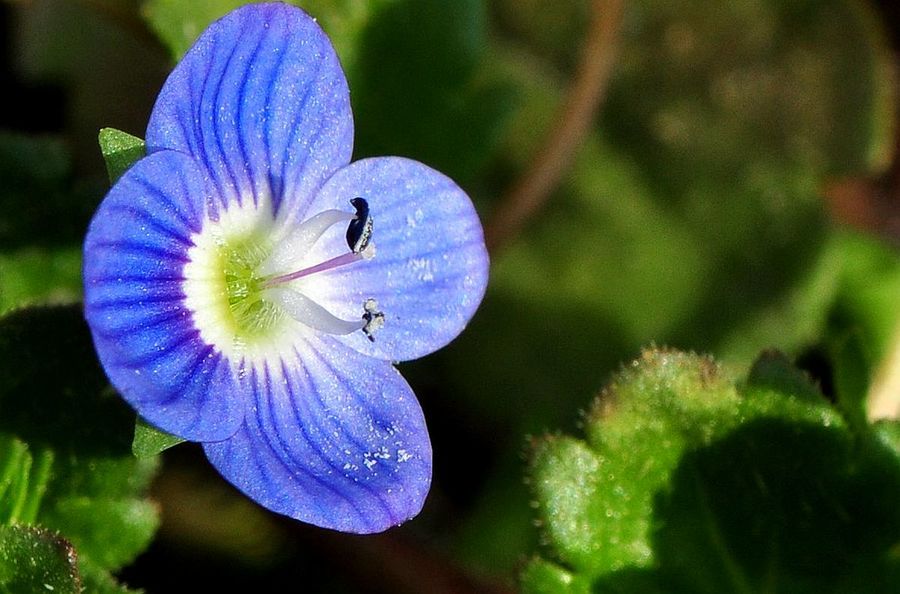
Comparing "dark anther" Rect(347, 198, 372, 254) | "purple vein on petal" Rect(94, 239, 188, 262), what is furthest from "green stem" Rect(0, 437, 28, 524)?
"dark anther" Rect(347, 198, 372, 254)

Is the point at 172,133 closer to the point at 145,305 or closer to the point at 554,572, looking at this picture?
the point at 145,305

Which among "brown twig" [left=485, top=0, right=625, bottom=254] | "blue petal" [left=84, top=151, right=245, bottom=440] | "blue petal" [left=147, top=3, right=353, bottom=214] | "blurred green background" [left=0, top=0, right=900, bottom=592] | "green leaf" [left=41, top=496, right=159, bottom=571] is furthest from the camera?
"brown twig" [left=485, top=0, right=625, bottom=254]

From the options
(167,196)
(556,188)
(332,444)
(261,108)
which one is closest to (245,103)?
(261,108)

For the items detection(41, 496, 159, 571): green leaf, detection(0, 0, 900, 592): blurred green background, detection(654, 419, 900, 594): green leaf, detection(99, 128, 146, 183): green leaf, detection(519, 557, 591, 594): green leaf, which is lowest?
detection(41, 496, 159, 571): green leaf

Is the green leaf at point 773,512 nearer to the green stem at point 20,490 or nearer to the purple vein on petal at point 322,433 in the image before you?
the purple vein on petal at point 322,433

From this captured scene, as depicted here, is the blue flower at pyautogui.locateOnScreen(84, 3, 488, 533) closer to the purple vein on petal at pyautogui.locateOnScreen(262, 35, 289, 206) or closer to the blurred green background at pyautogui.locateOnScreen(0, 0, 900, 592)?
the purple vein on petal at pyautogui.locateOnScreen(262, 35, 289, 206)

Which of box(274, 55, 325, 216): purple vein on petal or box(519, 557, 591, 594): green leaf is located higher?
box(274, 55, 325, 216): purple vein on petal

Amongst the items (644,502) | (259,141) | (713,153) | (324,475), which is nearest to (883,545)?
(644,502)
